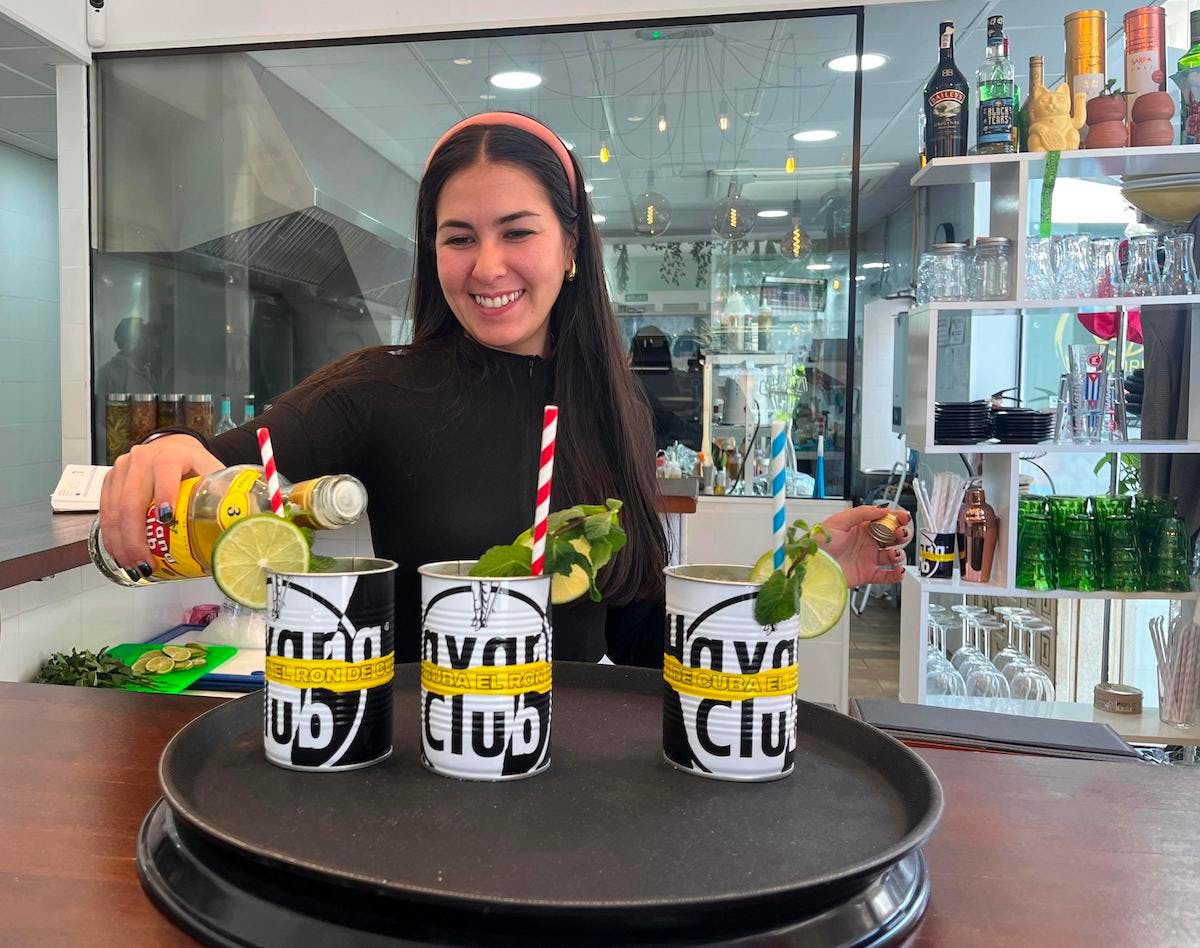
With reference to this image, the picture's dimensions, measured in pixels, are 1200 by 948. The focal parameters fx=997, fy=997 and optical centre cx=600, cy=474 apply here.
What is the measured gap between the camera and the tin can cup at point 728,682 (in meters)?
0.73

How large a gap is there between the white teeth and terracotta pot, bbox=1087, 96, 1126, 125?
7.23 ft

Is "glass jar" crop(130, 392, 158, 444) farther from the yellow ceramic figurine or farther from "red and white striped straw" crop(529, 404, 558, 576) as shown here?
"red and white striped straw" crop(529, 404, 558, 576)

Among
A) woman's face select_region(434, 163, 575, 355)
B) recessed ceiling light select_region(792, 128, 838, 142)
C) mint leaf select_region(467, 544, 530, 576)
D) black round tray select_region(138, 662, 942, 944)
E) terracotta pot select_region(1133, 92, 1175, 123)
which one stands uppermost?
recessed ceiling light select_region(792, 128, 838, 142)

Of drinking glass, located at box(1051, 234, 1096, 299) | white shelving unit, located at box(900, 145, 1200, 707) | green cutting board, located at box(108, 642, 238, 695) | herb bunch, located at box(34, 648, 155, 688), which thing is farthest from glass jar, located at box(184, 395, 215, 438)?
drinking glass, located at box(1051, 234, 1096, 299)

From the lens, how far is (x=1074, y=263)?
2836mm

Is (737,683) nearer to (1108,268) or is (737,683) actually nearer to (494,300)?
(494,300)

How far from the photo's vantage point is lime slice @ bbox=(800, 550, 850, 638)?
786 millimetres

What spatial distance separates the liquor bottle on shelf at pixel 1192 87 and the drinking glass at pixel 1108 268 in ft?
1.11

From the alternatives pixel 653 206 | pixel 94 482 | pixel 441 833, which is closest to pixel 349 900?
pixel 441 833

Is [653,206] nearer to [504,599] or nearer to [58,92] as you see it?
[58,92]

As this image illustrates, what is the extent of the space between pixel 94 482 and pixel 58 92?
2.09 m

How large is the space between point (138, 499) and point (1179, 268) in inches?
112

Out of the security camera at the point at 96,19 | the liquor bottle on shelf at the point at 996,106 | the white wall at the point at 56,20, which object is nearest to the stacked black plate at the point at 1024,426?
the liquor bottle on shelf at the point at 996,106

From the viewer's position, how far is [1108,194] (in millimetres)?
5641
